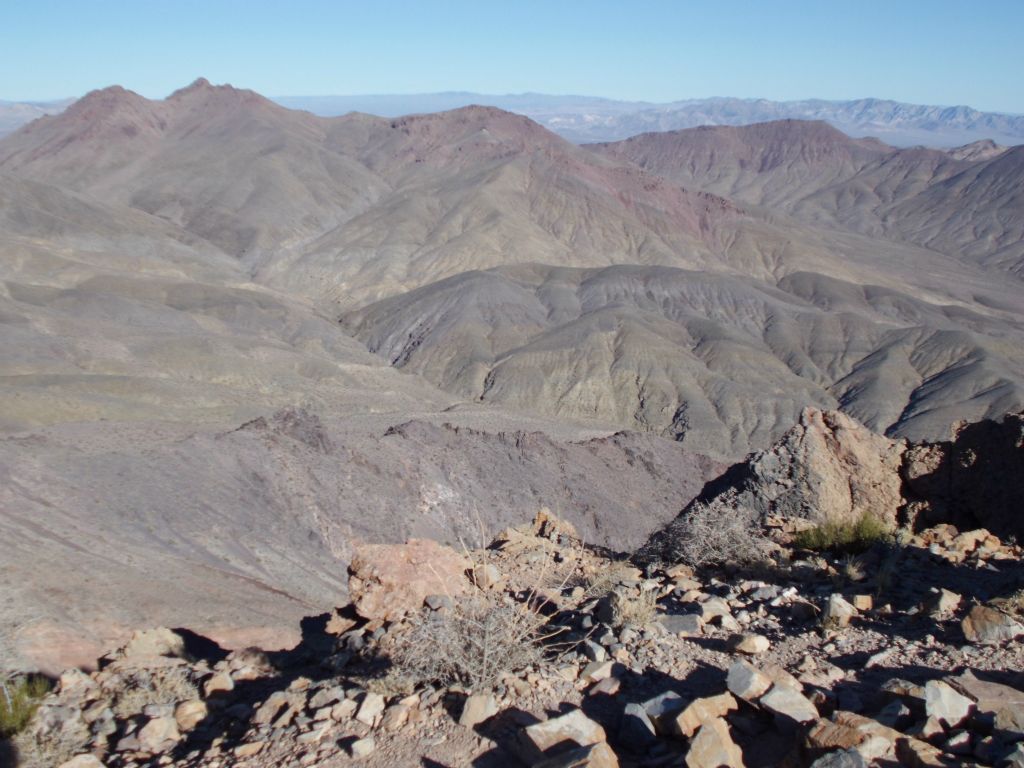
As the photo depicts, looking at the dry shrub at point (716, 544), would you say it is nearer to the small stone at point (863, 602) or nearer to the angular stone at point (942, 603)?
the small stone at point (863, 602)

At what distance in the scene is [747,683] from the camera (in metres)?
6.33

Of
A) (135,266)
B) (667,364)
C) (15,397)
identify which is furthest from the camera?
(135,266)

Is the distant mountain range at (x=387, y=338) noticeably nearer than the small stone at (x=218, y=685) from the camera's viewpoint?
No

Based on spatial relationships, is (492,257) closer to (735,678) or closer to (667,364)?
(667,364)

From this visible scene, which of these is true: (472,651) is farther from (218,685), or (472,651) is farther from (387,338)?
(387,338)

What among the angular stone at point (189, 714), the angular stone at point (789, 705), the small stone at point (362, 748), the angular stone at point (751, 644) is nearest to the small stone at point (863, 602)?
the angular stone at point (751, 644)

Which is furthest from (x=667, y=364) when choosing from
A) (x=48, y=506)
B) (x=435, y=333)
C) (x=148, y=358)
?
(x=48, y=506)

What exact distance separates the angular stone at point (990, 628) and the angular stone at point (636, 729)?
3.04 meters

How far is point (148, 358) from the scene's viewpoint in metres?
57.3

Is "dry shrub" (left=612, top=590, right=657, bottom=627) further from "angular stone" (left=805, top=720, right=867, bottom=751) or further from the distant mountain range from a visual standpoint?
the distant mountain range

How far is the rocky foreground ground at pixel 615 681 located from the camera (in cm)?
582

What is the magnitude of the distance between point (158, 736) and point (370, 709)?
220cm

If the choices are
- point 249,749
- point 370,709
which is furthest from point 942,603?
point 249,749

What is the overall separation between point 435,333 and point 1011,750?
77.5m
